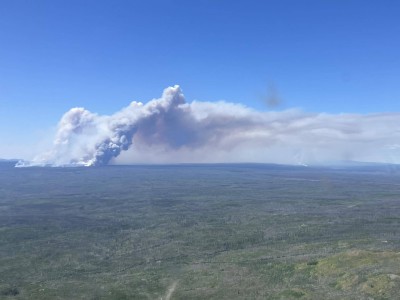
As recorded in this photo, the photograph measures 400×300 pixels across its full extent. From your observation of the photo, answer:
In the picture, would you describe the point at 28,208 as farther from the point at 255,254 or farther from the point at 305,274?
the point at 305,274

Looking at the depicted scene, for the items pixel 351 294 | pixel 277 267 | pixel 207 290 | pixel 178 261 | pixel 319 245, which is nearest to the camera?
pixel 351 294

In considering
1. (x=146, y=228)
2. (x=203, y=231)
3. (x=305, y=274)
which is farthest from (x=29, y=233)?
(x=305, y=274)

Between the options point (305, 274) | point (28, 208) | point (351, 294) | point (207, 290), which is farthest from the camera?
point (28, 208)

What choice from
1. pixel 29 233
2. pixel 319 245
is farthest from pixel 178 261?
pixel 29 233

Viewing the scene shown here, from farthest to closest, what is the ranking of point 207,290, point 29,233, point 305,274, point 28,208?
point 28,208 → point 29,233 → point 305,274 → point 207,290

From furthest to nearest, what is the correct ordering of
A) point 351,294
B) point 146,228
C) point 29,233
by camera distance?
point 146,228, point 29,233, point 351,294

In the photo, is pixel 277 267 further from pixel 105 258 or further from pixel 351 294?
pixel 105 258

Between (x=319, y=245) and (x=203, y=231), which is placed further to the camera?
(x=203, y=231)

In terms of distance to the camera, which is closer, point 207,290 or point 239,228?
point 207,290
